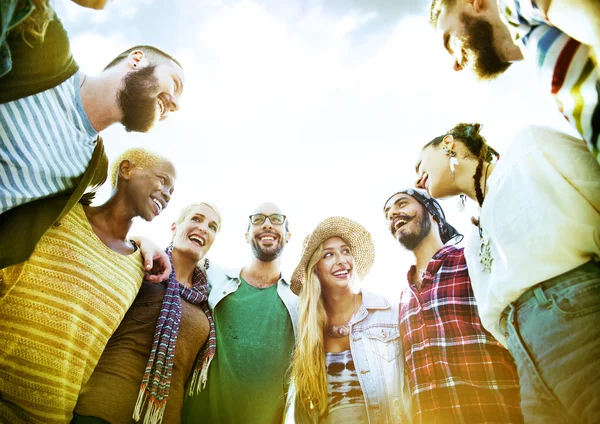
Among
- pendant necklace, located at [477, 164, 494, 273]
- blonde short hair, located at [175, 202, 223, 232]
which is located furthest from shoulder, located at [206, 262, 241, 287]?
pendant necklace, located at [477, 164, 494, 273]

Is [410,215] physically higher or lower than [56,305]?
higher

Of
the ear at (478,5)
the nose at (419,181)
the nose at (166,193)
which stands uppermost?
the ear at (478,5)

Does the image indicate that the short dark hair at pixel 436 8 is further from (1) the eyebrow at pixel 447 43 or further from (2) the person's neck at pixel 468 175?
(2) the person's neck at pixel 468 175

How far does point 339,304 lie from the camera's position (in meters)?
4.84

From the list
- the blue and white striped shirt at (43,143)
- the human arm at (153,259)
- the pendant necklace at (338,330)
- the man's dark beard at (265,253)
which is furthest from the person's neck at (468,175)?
the blue and white striped shirt at (43,143)

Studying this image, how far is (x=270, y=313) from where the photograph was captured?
4.54 m

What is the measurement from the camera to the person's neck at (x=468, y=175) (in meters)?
3.56

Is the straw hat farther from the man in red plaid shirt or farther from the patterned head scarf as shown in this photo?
the man in red plaid shirt

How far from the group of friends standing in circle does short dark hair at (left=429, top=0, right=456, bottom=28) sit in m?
0.04

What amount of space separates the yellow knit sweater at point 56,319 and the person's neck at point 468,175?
333 cm

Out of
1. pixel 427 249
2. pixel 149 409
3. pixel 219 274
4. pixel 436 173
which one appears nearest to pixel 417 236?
pixel 427 249

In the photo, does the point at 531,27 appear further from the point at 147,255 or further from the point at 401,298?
the point at 147,255

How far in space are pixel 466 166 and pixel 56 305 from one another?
12.3 ft

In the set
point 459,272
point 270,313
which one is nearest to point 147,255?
point 270,313
